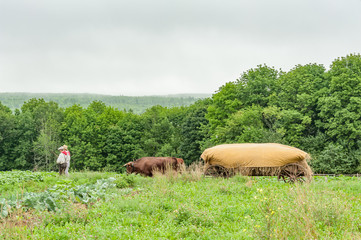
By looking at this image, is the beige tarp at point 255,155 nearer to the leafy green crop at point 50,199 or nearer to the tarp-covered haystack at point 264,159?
the tarp-covered haystack at point 264,159

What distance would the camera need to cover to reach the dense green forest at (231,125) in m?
38.0

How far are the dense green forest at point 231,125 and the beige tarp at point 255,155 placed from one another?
22.9 metres

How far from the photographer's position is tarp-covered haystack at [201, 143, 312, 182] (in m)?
14.4

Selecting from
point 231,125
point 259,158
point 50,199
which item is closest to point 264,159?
point 259,158

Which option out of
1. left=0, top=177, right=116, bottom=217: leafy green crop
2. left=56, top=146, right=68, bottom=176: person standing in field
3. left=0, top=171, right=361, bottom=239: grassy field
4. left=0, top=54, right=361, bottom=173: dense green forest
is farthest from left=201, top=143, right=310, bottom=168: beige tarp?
left=0, top=54, right=361, bottom=173: dense green forest

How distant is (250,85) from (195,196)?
3511 cm

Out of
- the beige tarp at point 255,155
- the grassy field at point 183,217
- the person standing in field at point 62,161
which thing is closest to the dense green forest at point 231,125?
the person standing in field at point 62,161

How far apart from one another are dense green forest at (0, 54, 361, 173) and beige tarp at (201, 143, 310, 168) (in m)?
22.9

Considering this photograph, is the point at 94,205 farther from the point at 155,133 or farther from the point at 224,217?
the point at 155,133

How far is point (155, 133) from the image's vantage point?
59781mm

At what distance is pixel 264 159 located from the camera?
576 inches

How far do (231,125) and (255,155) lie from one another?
86.7 feet

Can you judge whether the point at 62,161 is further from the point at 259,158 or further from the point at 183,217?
the point at 183,217

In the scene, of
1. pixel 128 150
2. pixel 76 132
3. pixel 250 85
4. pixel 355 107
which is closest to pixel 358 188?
pixel 355 107
